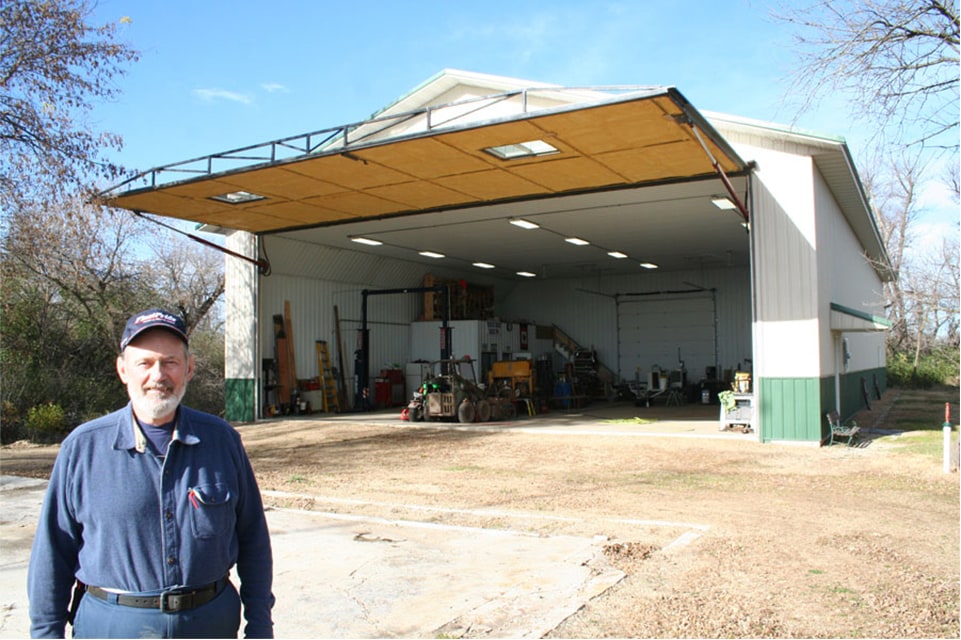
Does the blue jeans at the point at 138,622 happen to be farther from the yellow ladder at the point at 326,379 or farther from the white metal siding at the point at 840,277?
the yellow ladder at the point at 326,379

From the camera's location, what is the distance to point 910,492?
9.33 metres

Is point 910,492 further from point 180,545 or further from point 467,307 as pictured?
point 467,307

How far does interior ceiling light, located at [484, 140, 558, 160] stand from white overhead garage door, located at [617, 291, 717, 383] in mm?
17282

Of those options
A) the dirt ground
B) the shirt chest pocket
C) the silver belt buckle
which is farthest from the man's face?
the dirt ground

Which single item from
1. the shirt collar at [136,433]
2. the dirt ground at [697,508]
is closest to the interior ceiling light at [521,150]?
the dirt ground at [697,508]

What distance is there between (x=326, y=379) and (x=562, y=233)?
8151 mm

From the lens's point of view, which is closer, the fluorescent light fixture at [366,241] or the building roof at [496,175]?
the building roof at [496,175]

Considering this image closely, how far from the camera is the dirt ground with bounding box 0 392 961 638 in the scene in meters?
4.89

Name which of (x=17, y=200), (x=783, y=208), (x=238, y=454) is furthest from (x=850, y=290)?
(x=238, y=454)

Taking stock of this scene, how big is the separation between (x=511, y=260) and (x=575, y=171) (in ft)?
38.9

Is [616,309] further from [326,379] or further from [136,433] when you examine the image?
[136,433]

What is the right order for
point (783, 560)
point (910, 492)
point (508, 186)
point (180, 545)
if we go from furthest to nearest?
point (508, 186), point (910, 492), point (783, 560), point (180, 545)

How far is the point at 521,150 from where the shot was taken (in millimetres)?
12773

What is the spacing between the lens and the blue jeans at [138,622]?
2.35 metres
